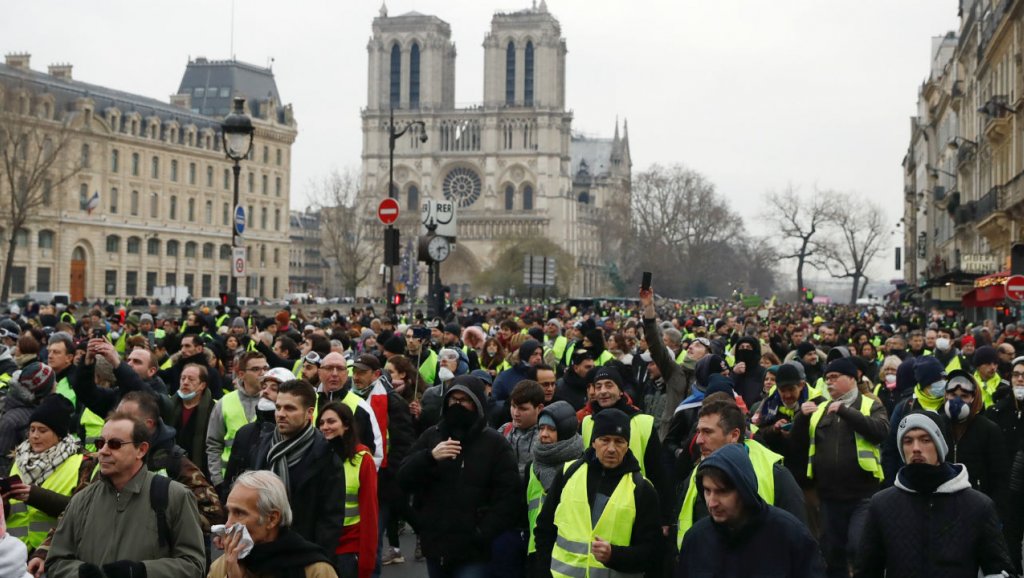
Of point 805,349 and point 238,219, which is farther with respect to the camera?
point 238,219

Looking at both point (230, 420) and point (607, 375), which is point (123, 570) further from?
point (230, 420)

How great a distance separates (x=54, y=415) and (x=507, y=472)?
221cm

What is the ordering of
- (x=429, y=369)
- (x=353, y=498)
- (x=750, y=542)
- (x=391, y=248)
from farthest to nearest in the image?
(x=391, y=248), (x=429, y=369), (x=353, y=498), (x=750, y=542)

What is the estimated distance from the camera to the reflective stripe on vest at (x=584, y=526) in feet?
20.1

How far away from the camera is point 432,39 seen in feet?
396

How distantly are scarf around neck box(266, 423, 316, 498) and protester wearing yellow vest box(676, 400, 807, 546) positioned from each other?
70.9 inches

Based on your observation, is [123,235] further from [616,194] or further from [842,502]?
[842,502]

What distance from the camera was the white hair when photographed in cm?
490

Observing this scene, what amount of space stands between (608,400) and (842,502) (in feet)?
5.64

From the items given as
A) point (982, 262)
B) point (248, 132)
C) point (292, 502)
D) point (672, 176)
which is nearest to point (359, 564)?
point (292, 502)

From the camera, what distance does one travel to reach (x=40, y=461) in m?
6.54

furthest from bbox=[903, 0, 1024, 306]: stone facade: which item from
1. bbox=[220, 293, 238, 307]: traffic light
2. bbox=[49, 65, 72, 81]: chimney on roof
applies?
bbox=[49, 65, 72, 81]: chimney on roof

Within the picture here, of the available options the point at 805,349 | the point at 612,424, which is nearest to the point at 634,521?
the point at 612,424

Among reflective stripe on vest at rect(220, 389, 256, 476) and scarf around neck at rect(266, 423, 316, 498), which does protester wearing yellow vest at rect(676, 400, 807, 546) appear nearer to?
scarf around neck at rect(266, 423, 316, 498)
